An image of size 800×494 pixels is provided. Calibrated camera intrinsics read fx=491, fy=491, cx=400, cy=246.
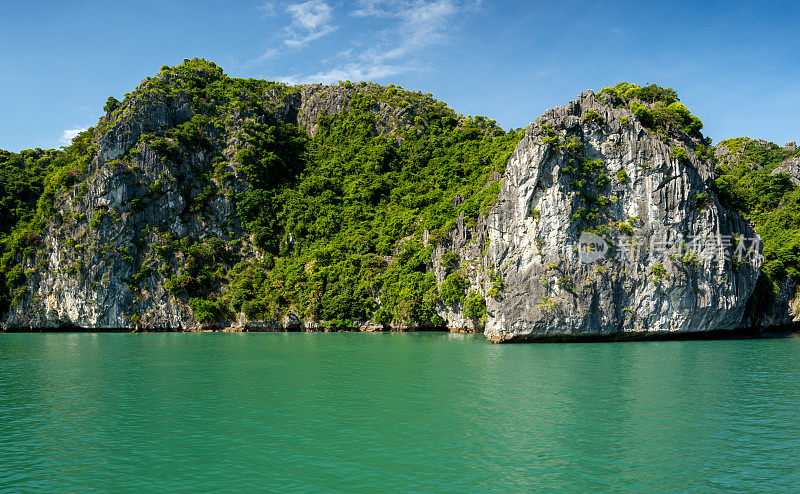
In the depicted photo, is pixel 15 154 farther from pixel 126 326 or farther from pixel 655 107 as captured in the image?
pixel 655 107

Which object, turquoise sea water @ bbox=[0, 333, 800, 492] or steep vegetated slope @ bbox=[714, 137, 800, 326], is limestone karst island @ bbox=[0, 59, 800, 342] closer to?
steep vegetated slope @ bbox=[714, 137, 800, 326]

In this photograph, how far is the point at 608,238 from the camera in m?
44.6

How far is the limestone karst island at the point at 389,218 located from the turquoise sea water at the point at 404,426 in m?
14.6

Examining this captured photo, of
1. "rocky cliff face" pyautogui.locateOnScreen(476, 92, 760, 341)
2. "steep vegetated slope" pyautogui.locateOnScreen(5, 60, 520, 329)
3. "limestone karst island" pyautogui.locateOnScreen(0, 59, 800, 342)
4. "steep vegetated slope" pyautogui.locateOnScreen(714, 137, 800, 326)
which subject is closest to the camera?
"rocky cliff face" pyautogui.locateOnScreen(476, 92, 760, 341)

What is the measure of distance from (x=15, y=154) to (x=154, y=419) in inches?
3813

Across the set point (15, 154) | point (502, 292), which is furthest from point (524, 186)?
point (15, 154)

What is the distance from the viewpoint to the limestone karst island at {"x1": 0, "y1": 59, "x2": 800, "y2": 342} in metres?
44.3

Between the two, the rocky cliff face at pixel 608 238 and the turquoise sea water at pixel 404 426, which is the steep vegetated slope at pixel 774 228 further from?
the turquoise sea water at pixel 404 426

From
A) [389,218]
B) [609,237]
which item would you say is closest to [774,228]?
[609,237]

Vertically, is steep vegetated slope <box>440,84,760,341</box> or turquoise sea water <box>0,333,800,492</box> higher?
steep vegetated slope <box>440,84,760,341</box>

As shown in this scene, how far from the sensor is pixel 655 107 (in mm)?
48906

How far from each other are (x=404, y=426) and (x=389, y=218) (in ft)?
201

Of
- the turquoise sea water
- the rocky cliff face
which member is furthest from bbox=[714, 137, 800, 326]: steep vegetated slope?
the turquoise sea water

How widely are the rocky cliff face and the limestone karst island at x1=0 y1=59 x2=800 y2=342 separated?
0.57 feet
